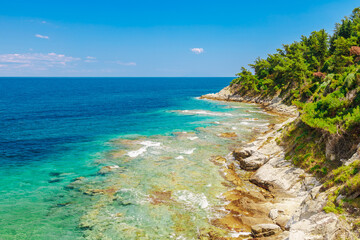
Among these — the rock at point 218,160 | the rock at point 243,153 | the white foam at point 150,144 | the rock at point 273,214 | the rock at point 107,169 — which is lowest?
the rock at point 107,169

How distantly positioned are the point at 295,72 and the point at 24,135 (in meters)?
79.8

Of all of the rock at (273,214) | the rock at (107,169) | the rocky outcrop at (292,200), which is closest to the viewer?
the rocky outcrop at (292,200)

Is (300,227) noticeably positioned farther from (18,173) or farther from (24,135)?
(24,135)

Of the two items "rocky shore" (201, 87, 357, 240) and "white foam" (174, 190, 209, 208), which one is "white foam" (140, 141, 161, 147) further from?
"white foam" (174, 190, 209, 208)

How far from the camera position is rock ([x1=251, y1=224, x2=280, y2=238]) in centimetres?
1697

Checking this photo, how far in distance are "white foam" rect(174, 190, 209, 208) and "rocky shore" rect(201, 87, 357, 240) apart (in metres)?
2.36

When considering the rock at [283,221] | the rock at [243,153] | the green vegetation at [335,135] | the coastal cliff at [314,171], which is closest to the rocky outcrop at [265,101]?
the green vegetation at [335,135]

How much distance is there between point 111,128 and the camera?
189ft

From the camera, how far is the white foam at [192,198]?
22.9 metres

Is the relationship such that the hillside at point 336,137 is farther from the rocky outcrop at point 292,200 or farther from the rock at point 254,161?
the rock at point 254,161

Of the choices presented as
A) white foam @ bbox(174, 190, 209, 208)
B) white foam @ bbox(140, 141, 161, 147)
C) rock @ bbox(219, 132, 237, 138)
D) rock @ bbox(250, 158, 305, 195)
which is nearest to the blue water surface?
white foam @ bbox(140, 141, 161, 147)

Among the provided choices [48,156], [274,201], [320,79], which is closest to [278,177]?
[274,201]

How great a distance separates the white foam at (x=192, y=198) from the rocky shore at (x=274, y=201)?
2.36 metres

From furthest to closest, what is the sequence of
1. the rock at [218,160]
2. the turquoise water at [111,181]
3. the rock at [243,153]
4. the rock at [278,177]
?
the rock at [218,160] < the rock at [243,153] < the rock at [278,177] < the turquoise water at [111,181]
